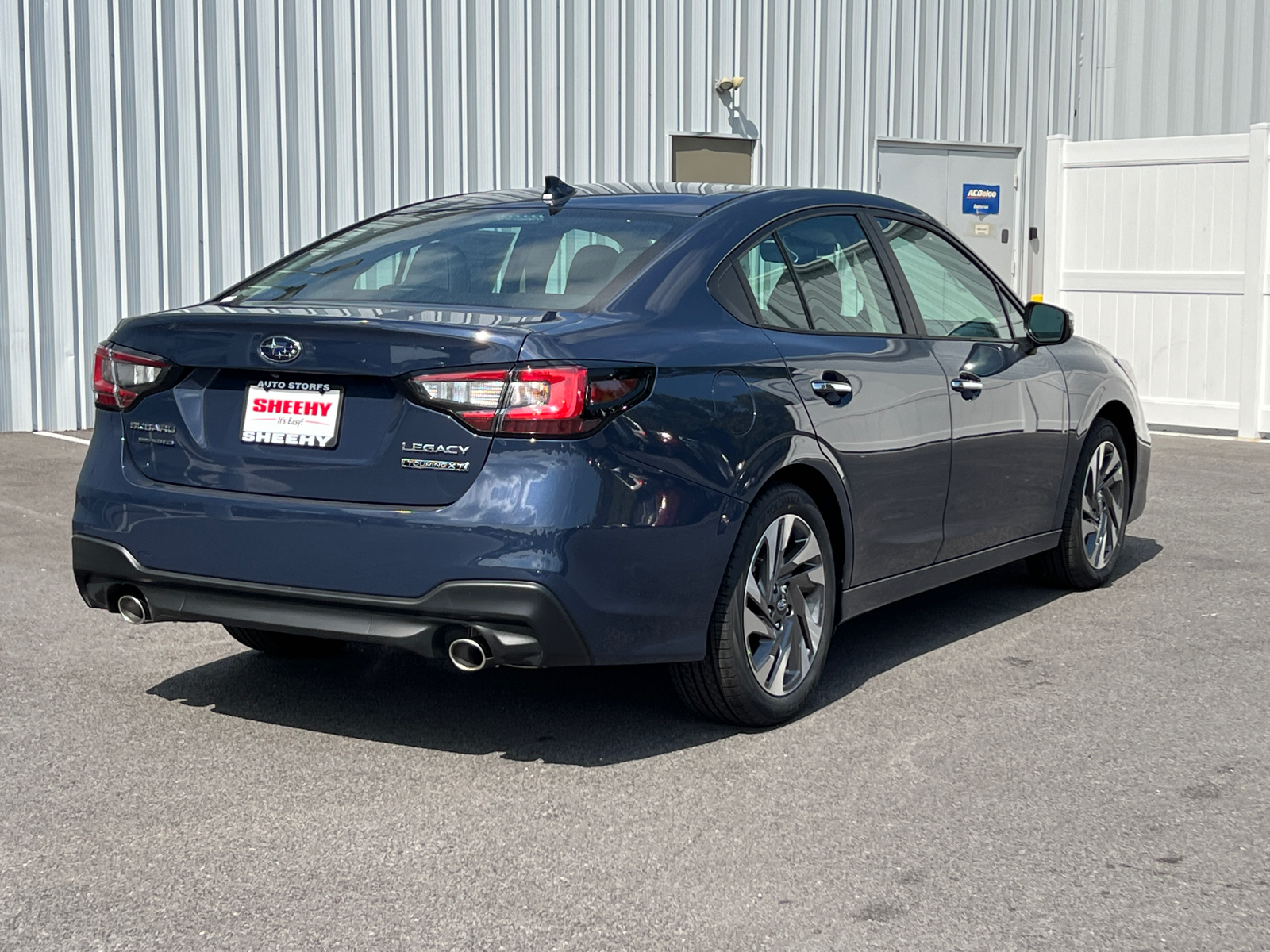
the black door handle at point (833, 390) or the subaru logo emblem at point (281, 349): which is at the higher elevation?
the subaru logo emblem at point (281, 349)

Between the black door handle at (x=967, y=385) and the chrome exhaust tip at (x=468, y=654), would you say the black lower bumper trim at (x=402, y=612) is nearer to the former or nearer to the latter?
the chrome exhaust tip at (x=468, y=654)

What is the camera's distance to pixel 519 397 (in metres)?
3.85

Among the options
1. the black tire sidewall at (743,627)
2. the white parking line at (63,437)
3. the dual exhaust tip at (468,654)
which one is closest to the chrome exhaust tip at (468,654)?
the dual exhaust tip at (468,654)

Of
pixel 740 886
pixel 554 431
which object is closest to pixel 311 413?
pixel 554 431

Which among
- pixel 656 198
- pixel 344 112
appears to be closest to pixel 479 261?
pixel 656 198

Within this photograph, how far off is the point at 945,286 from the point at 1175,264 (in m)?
7.35

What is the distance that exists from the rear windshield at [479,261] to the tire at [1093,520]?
97.2 inches

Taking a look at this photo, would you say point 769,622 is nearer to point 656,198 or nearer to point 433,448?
point 433,448

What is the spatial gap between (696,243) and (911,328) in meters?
1.07

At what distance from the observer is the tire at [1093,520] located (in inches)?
251

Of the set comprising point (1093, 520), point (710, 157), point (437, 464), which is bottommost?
point (1093, 520)

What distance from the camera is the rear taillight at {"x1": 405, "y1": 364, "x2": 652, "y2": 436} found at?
3844 millimetres

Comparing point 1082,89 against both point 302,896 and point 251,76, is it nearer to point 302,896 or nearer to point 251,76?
point 251,76

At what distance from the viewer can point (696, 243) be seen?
14.9ft
